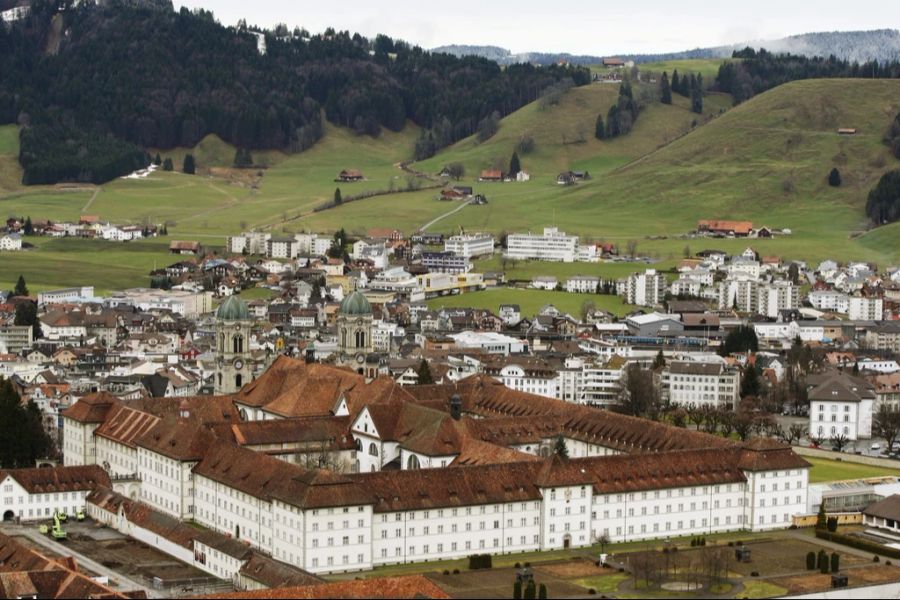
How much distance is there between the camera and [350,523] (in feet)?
279

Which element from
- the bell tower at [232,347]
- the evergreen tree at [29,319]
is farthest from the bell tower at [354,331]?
the evergreen tree at [29,319]

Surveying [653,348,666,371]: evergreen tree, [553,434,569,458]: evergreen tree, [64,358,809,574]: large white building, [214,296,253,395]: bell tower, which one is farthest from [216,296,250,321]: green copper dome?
[653,348,666,371]: evergreen tree

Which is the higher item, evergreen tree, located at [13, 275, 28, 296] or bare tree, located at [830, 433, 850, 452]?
evergreen tree, located at [13, 275, 28, 296]

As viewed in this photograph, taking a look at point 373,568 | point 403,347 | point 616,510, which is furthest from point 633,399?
point 373,568

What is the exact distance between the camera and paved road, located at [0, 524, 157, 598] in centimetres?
8044

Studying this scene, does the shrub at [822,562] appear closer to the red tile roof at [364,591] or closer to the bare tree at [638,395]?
the red tile roof at [364,591]

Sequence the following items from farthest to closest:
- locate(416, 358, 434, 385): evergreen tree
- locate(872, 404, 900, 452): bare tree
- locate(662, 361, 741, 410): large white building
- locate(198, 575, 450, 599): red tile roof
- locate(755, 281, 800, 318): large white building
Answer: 1. locate(755, 281, 800, 318): large white building
2. locate(662, 361, 741, 410): large white building
3. locate(416, 358, 434, 385): evergreen tree
4. locate(872, 404, 900, 452): bare tree
5. locate(198, 575, 450, 599): red tile roof

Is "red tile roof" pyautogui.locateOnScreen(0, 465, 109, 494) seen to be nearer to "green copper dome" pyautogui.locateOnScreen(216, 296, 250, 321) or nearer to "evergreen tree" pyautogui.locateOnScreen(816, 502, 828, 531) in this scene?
"green copper dome" pyautogui.locateOnScreen(216, 296, 250, 321)

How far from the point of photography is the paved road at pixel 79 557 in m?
80.4

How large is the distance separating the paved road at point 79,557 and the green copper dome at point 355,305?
32138mm

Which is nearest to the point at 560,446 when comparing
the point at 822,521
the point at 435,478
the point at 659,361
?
the point at 435,478

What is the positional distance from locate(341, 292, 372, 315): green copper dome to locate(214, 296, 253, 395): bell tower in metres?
6.43

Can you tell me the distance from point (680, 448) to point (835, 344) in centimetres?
7462

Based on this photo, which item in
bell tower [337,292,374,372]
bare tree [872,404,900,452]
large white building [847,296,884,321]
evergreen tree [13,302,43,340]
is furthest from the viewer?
large white building [847,296,884,321]
